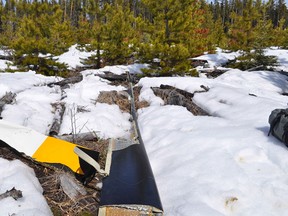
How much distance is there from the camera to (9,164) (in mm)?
3086

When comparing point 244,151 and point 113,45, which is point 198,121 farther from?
point 113,45

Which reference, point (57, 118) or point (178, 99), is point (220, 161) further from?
point (57, 118)

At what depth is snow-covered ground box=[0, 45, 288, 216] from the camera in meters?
2.50

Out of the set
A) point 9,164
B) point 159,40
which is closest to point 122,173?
point 9,164

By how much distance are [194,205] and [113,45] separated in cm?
1339

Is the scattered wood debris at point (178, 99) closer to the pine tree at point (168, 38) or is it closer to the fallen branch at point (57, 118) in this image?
the fallen branch at point (57, 118)

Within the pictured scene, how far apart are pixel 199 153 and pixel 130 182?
1060 mm

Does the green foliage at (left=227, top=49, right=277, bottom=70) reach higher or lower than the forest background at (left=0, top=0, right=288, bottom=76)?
lower

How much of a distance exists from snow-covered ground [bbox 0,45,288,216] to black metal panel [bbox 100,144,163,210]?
22cm

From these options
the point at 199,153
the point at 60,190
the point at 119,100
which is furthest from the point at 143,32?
the point at 60,190

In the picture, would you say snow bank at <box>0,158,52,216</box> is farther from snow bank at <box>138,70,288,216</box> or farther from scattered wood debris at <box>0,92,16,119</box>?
scattered wood debris at <box>0,92,16,119</box>

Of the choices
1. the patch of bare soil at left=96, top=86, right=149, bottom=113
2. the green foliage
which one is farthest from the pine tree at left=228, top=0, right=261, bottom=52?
the patch of bare soil at left=96, top=86, right=149, bottom=113

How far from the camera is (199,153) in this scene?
3389mm

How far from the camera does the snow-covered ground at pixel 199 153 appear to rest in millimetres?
2496
